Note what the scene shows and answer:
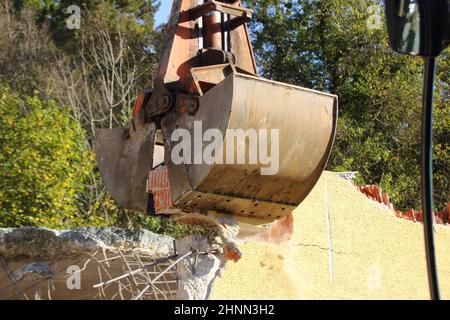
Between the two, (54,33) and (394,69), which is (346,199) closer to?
(394,69)

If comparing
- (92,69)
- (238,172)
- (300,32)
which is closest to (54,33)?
(92,69)

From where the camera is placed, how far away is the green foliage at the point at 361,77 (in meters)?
15.6

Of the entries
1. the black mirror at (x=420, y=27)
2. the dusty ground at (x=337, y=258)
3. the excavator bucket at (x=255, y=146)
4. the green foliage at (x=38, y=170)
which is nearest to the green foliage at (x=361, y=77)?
the green foliage at (x=38, y=170)

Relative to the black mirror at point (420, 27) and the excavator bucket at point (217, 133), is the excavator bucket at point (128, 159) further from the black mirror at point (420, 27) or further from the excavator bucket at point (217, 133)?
the black mirror at point (420, 27)

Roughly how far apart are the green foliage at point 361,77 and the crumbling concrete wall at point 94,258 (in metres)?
8.57

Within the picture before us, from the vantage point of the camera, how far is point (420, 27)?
3.18 meters

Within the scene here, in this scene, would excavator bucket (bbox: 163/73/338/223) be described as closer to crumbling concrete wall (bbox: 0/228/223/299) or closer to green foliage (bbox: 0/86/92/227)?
crumbling concrete wall (bbox: 0/228/223/299)

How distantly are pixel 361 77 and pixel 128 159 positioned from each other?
10786mm

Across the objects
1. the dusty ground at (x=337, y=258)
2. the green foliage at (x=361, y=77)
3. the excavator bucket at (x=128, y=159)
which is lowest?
the dusty ground at (x=337, y=258)

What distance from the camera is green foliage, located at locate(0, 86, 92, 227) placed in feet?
42.1

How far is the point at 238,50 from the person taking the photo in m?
6.57

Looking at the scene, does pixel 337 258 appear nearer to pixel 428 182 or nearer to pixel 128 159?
pixel 128 159

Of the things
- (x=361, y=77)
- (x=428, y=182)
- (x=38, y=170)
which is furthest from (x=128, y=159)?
(x=361, y=77)

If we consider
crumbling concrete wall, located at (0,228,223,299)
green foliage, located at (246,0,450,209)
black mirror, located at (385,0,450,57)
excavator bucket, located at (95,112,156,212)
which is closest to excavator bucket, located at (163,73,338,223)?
excavator bucket, located at (95,112,156,212)
